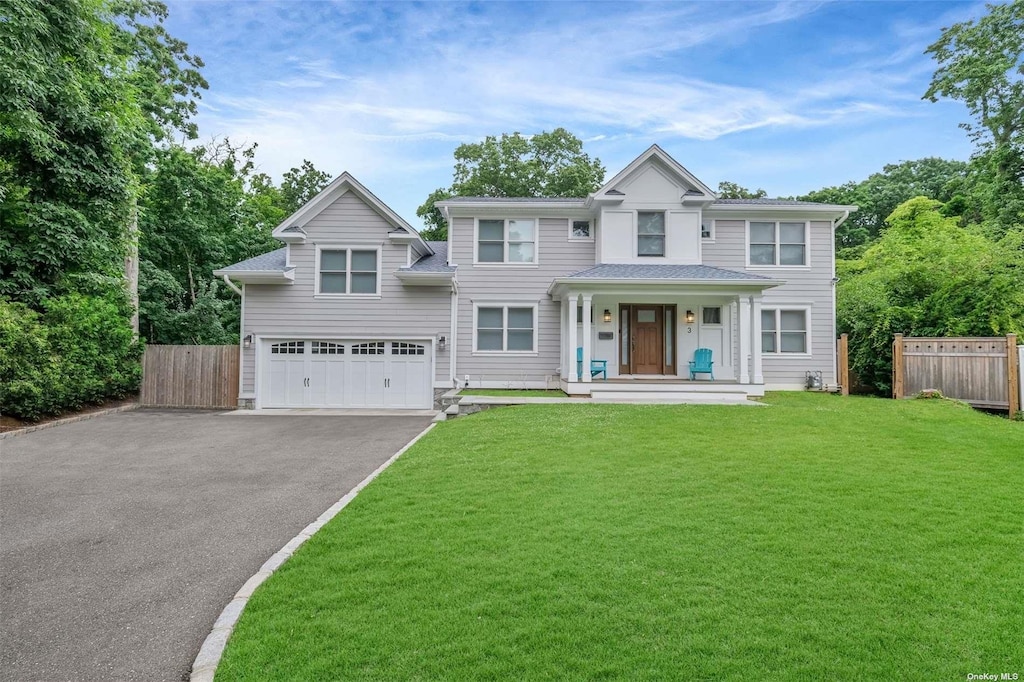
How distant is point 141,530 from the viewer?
5082 mm

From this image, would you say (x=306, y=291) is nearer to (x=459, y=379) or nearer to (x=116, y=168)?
(x=459, y=379)

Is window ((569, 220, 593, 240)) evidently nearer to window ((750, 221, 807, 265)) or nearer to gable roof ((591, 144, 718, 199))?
gable roof ((591, 144, 718, 199))

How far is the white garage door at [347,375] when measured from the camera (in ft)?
51.3

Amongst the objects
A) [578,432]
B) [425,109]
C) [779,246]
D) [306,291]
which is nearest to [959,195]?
[779,246]

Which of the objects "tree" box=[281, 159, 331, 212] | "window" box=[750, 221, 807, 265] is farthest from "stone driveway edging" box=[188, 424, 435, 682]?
"tree" box=[281, 159, 331, 212]

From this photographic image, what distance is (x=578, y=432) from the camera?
888 centimetres

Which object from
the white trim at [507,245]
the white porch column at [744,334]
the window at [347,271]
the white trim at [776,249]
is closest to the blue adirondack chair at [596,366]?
the white trim at [507,245]

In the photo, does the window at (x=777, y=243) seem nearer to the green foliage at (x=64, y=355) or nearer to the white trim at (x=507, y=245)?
the white trim at (x=507, y=245)

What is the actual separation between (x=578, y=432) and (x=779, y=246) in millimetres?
11434

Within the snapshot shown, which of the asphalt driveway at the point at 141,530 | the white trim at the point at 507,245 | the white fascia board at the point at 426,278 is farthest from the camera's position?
the white trim at the point at 507,245

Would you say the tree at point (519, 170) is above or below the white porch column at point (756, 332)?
above

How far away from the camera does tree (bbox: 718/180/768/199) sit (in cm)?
3509

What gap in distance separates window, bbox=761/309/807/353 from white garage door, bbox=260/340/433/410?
1055cm

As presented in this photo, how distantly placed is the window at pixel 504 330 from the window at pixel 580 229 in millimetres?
2705
